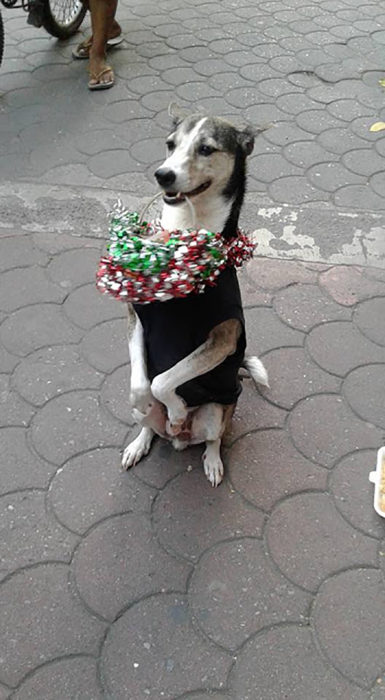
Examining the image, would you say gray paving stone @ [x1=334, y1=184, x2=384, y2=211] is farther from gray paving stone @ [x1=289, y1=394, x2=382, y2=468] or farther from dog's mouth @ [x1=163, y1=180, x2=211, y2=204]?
dog's mouth @ [x1=163, y1=180, x2=211, y2=204]

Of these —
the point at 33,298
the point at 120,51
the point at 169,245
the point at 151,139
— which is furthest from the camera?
the point at 120,51

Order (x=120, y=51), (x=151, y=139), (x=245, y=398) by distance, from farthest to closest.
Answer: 1. (x=120, y=51)
2. (x=151, y=139)
3. (x=245, y=398)

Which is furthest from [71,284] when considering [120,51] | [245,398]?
[120,51]

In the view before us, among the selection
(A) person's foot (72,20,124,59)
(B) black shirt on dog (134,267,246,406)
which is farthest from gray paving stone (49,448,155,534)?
(A) person's foot (72,20,124,59)

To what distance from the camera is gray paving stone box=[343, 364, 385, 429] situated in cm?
311

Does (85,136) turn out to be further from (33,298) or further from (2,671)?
(2,671)

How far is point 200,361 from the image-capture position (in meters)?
2.42

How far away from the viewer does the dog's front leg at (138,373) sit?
8.23ft

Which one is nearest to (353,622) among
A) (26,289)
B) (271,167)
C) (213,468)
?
(213,468)

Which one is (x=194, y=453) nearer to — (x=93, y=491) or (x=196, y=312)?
(x=93, y=491)

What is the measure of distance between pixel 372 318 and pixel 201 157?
172 centimetres

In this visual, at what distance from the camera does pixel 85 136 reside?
512 cm

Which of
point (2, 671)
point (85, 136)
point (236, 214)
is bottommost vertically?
point (2, 671)

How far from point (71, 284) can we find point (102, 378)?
814 mm
